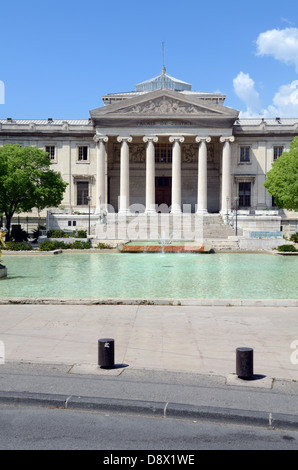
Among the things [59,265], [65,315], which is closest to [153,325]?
[65,315]

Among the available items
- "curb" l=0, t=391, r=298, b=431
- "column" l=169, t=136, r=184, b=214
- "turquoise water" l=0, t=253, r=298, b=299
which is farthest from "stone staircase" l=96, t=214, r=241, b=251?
"curb" l=0, t=391, r=298, b=431

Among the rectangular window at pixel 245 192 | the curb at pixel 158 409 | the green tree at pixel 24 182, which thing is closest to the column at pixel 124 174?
the green tree at pixel 24 182

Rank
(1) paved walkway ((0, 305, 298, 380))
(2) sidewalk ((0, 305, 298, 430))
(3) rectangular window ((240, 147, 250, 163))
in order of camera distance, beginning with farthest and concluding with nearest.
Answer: (3) rectangular window ((240, 147, 250, 163)) < (1) paved walkway ((0, 305, 298, 380)) < (2) sidewalk ((0, 305, 298, 430))

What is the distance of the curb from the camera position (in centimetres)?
657

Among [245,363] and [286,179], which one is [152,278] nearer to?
[245,363]

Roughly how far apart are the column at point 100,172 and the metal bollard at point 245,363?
54.4m

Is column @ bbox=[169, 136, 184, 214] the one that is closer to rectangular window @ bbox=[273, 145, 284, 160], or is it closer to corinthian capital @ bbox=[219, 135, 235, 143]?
corinthian capital @ bbox=[219, 135, 235, 143]

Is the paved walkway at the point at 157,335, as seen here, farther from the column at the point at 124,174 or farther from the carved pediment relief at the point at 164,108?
the carved pediment relief at the point at 164,108

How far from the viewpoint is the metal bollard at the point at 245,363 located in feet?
25.9

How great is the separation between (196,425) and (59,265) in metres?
22.6

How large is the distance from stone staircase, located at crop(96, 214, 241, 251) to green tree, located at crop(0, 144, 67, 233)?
6859mm

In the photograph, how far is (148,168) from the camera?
61.5 meters

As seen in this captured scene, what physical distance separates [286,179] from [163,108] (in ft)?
65.6
